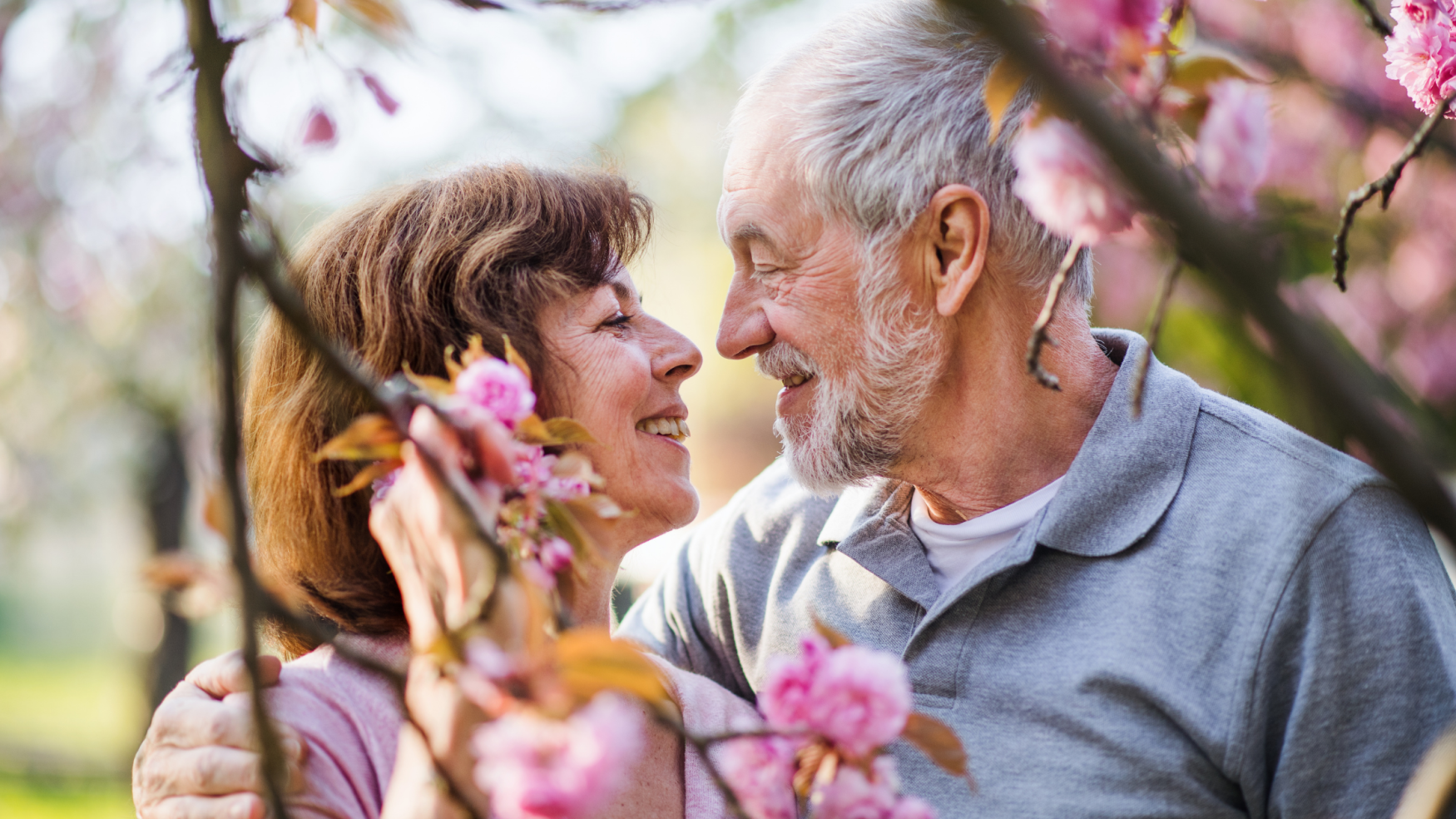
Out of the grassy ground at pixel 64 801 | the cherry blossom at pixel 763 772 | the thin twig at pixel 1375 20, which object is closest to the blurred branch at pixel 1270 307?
the cherry blossom at pixel 763 772

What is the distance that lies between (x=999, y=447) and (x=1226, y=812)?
2.34 feet

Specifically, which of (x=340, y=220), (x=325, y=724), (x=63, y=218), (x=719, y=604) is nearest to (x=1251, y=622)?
(x=719, y=604)

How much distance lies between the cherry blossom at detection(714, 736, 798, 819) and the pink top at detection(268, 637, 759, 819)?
32 centimetres

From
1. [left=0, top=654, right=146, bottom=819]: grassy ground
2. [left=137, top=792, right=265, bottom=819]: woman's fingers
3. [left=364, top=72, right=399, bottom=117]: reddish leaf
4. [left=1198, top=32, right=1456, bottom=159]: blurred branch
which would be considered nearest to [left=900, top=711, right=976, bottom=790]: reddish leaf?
[left=137, top=792, right=265, bottom=819]: woman's fingers

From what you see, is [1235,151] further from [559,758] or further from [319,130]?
[319,130]

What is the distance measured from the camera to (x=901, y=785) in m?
1.79

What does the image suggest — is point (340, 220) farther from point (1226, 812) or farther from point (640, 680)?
point (1226, 812)

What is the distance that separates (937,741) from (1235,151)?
2.04 ft

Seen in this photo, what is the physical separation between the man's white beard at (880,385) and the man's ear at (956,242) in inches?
2.3

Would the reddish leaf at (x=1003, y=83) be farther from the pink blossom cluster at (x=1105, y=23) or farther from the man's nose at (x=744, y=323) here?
the man's nose at (x=744, y=323)

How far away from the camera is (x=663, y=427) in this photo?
202 centimetres

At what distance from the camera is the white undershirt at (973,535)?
6.47ft

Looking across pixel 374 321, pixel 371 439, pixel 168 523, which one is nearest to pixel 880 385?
pixel 374 321

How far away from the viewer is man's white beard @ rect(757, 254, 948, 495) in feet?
6.72
